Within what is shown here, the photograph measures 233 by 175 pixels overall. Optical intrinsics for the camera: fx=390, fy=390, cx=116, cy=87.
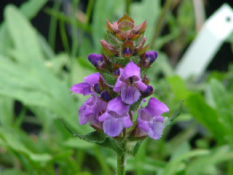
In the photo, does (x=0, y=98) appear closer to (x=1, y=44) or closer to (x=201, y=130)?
(x=1, y=44)

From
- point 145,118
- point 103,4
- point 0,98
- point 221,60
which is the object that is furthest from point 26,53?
point 221,60

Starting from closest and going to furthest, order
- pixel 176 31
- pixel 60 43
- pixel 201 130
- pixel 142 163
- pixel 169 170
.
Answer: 1. pixel 169 170
2. pixel 142 163
3. pixel 201 130
4. pixel 176 31
5. pixel 60 43

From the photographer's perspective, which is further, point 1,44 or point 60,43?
point 60,43

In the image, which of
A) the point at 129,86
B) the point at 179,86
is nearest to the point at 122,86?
the point at 129,86

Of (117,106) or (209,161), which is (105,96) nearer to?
(117,106)

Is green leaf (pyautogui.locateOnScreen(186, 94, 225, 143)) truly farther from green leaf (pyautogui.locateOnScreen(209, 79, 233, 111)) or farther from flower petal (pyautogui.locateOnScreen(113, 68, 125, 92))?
flower petal (pyautogui.locateOnScreen(113, 68, 125, 92))

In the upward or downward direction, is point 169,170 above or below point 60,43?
below
